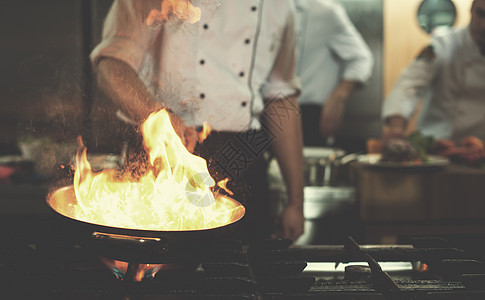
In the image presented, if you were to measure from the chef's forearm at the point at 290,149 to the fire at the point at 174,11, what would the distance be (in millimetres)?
454

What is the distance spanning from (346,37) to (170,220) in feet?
9.85

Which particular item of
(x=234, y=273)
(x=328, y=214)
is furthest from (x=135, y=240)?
(x=328, y=214)

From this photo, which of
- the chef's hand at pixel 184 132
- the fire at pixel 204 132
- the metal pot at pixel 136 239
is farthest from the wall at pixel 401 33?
the metal pot at pixel 136 239

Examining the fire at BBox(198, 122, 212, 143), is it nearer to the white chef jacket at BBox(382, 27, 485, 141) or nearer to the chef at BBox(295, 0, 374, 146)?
the white chef jacket at BBox(382, 27, 485, 141)

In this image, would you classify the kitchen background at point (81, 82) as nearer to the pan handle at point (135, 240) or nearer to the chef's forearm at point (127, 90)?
the chef's forearm at point (127, 90)

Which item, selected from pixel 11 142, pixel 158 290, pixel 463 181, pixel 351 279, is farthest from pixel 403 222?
pixel 11 142

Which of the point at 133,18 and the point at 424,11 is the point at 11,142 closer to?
the point at 133,18

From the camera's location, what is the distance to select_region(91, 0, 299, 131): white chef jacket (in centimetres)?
106

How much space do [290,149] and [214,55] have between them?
42cm

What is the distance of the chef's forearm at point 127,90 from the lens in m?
1.04

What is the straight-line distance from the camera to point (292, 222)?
1357 mm

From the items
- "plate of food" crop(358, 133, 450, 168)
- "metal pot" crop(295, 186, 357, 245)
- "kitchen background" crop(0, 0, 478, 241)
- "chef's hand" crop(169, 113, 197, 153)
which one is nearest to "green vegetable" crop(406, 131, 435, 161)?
"plate of food" crop(358, 133, 450, 168)

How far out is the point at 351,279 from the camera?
83 centimetres

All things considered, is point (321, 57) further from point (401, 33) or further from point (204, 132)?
point (204, 132)
